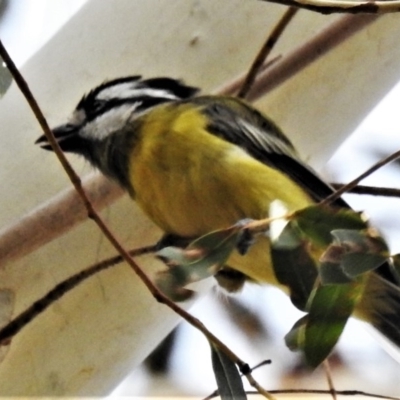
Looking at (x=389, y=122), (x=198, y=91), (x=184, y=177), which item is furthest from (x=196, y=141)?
(x=389, y=122)

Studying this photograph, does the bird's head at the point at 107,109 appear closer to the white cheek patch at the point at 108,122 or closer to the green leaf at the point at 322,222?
the white cheek patch at the point at 108,122

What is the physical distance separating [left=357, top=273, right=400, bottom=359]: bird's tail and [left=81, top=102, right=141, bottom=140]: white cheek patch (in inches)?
11.8

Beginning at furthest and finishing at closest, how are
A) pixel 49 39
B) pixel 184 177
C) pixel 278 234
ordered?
pixel 49 39, pixel 184 177, pixel 278 234

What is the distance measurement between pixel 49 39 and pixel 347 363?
0.44m

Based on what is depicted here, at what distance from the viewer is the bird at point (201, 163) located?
2.15 ft

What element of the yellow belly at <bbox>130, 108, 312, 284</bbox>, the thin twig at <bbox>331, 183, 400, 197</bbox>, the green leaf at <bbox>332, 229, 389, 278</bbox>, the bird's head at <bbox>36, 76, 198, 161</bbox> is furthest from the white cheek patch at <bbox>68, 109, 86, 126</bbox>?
the green leaf at <bbox>332, 229, 389, 278</bbox>

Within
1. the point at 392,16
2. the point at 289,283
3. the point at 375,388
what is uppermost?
the point at 392,16

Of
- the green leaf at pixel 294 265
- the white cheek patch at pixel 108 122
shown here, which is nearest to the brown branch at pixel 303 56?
the white cheek patch at pixel 108 122

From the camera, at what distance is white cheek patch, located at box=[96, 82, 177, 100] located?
78cm

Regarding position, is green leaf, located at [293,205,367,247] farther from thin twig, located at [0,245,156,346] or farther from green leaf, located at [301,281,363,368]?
thin twig, located at [0,245,156,346]

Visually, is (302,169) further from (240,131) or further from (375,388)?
(375,388)

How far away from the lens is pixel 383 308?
0.65 meters

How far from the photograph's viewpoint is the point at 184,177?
2.21 ft

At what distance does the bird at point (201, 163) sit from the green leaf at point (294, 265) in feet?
0.29
